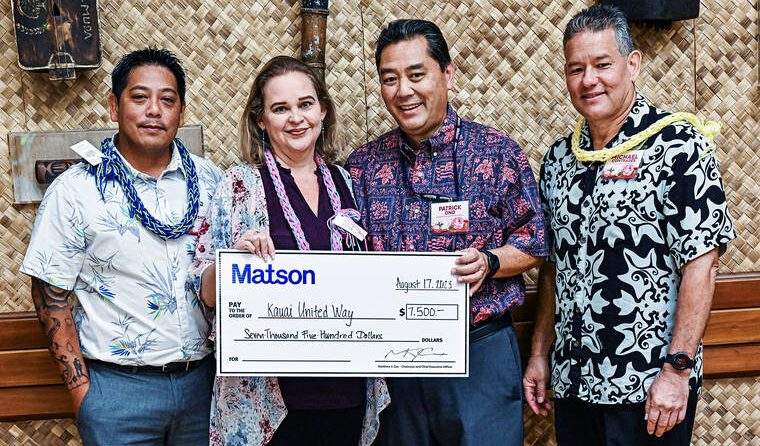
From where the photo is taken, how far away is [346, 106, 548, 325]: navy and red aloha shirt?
244 cm

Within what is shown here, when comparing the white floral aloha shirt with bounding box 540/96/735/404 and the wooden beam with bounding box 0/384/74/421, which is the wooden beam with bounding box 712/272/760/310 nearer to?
the white floral aloha shirt with bounding box 540/96/735/404

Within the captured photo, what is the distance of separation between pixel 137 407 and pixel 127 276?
38 centimetres

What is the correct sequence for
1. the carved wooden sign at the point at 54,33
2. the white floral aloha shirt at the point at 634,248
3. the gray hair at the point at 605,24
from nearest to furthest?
the white floral aloha shirt at the point at 634,248 → the gray hair at the point at 605,24 → the carved wooden sign at the point at 54,33

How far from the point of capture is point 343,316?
2.34 meters

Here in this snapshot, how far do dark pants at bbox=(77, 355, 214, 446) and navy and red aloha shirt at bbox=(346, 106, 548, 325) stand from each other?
73 cm

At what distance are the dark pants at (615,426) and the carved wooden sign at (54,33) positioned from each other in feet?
6.50

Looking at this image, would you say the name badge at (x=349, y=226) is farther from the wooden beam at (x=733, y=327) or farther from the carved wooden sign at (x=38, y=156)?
the wooden beam at (x=733, y=327)

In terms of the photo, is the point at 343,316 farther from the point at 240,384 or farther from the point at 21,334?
the point at 21,334

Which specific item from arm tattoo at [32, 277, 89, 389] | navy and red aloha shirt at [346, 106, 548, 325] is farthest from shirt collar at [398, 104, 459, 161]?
arm tattoo at [32, 277, 89, 389]

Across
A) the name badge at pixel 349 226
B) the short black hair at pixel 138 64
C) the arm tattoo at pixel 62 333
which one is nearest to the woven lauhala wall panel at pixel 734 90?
the name badge at pixel 349 226

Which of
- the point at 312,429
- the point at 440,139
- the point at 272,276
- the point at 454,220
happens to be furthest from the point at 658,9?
the point at 312,429

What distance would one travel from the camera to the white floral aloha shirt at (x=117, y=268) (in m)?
2.37

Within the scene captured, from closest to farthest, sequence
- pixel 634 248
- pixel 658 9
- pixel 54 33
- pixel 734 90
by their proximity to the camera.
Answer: pixel 634 248
pixel 54 33
pixel 658 9
pixel 734 90

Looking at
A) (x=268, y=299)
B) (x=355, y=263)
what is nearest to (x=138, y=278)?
(x=268, y=299)
